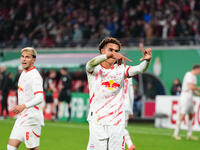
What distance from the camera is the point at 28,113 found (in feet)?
23.4

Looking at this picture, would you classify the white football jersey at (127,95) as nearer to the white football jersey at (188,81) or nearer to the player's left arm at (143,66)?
the white football jersey at (188,81)

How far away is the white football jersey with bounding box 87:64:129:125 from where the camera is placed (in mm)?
6102

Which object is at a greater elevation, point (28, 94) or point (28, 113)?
point (28, 94)

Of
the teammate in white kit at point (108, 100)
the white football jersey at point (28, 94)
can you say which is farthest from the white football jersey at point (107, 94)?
the white football jersey at point (28, 94)

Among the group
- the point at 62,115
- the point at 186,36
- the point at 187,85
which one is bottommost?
the point at 62,115

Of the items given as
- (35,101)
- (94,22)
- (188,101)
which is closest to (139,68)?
(35,101)

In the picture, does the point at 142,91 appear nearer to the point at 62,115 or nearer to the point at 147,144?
the point at 62,115

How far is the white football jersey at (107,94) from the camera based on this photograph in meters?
6.10

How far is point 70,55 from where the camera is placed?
24797 mm

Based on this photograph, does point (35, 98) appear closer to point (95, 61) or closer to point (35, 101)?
point (35, 101)

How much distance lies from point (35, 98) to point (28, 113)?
1.34ft

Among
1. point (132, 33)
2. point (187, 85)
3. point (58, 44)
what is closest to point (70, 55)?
point (58, 44)

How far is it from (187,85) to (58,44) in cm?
1303

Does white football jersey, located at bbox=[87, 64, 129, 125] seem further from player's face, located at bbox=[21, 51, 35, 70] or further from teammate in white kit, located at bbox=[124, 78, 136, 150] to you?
teammate in white kit, located at bbox=[124, 78, 136, 150]
